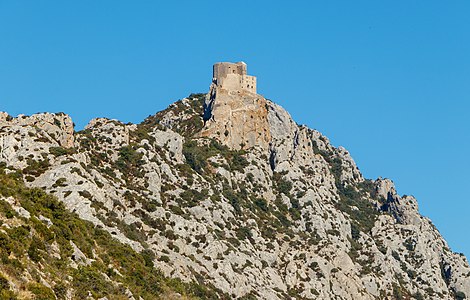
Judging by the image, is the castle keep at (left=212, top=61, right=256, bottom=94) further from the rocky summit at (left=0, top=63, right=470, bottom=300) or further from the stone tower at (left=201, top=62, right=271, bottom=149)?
the rocky summit at (left=0, top=63, right=470, bottom=300)

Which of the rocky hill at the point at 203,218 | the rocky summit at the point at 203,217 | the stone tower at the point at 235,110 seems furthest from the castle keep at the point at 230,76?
the rocky hill at the point at 203,218

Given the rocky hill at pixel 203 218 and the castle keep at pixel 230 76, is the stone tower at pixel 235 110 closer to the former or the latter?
the castle keep at pixel 230 76

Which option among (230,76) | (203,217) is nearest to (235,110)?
(230,76)

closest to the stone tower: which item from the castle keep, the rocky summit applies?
the castle keep

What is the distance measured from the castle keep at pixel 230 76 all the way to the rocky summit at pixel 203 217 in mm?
266

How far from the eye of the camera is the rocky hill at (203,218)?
242 feet

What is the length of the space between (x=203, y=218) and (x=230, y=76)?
50.2 m

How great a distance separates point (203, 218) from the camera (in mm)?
136875

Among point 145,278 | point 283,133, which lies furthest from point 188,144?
point 145,278

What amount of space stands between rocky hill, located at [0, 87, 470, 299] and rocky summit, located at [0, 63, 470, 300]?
293 mm

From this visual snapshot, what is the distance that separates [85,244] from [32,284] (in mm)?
23291

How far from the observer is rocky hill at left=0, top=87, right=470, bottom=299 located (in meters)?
73.6

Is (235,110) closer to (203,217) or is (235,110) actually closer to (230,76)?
(230,76)

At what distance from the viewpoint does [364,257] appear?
162 meters
